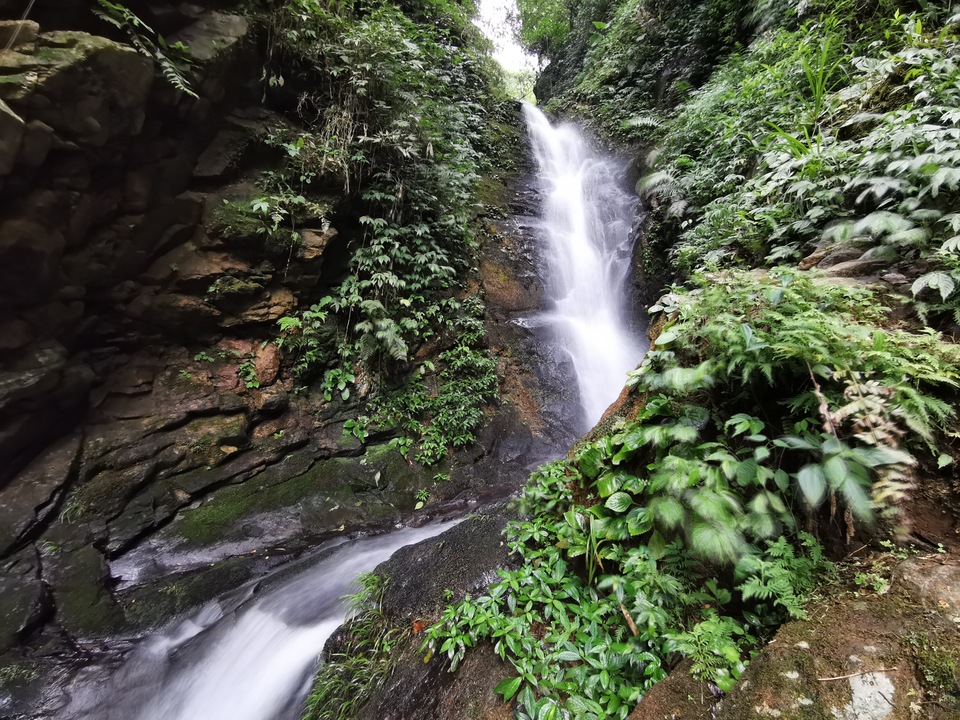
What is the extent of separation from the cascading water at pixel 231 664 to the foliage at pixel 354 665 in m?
0.25

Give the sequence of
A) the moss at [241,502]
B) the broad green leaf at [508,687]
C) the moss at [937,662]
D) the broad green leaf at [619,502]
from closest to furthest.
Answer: the moss at [937,662] → the broad green leaf at [508,687] → the broad green leaf at [619,502] → the moss at [241,502]

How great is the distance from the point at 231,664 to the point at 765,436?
4.22m

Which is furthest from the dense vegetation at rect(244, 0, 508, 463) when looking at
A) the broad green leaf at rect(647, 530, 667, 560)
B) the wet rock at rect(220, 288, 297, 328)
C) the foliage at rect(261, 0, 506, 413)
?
the broad green leaf at rect(647, 530, 667, 560)

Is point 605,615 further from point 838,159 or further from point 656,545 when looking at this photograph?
point 838,159

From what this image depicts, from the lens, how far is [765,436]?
75.2 inches

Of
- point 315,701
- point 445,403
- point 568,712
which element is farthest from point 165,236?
point 568,712

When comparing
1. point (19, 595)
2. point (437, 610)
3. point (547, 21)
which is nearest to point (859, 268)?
point (437, 610)

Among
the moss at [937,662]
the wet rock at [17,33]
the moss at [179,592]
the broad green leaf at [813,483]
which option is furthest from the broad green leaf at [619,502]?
the wet rock at [17,33]

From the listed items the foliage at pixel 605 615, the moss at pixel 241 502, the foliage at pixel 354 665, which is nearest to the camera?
the foliage at pixel 605 615

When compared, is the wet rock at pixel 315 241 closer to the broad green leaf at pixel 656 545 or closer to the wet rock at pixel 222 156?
the wet rock at pixel 222 156

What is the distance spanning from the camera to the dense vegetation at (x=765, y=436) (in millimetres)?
1688

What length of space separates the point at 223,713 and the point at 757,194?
6.47 meters

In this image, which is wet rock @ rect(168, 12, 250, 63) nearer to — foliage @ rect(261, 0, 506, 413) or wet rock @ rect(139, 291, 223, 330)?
foliage @ rect(261, 0, 506, 413)

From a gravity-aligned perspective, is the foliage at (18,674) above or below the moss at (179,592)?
above
